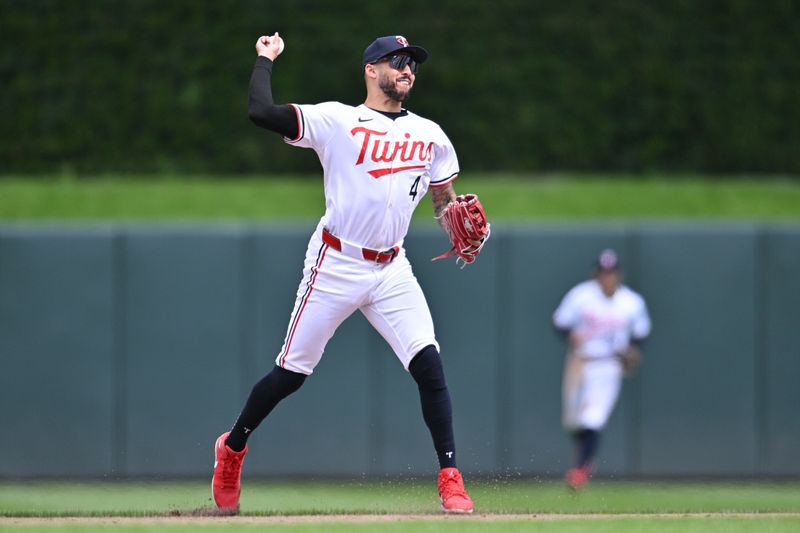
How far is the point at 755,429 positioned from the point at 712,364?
569mm

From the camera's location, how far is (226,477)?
206 inches

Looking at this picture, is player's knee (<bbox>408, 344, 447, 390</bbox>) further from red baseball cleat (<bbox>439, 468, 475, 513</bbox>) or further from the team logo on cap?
the team logo on cap

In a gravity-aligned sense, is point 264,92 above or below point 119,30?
below

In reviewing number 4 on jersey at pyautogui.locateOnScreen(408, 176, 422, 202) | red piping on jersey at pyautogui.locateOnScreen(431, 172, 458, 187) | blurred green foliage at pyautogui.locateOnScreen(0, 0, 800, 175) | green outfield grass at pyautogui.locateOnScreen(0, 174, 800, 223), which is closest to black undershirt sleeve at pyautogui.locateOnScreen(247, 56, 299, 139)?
number 4 on jersey at pyautogui.locateOnScreen(408, 176, 422, 202)

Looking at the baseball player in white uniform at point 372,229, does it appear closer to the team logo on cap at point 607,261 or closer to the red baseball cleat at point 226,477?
the red baseball cleat at point 226,477

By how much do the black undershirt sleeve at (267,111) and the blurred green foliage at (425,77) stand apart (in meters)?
6.65

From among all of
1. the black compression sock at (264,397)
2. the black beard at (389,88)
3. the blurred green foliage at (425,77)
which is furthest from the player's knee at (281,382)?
the blurred green foliage at (425,77)

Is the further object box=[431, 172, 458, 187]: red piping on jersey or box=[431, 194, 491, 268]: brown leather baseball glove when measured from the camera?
box=[431, 172, 458, 187]: red piping on jersey

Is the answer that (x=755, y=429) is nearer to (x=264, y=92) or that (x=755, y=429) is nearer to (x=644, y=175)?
(x=644, y=175)

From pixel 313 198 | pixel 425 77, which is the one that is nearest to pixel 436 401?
pixel 313 198

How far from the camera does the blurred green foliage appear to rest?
11625 mm

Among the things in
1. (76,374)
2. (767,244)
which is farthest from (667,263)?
(76,374)

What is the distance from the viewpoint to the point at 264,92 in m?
4.83

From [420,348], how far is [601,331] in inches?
150
